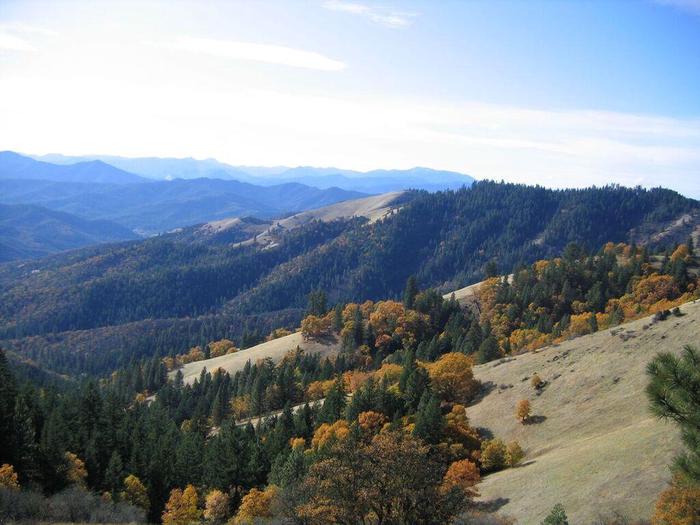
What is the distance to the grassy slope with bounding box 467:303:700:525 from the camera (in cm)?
4866

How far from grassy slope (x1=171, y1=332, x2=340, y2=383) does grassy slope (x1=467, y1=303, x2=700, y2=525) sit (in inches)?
2497

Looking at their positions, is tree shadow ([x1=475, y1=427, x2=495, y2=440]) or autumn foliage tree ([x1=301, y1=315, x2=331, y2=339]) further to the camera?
autumn foliage tree ([x1=301, y1=315, x2=331, y2=339])

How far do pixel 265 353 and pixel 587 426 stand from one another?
114 meters

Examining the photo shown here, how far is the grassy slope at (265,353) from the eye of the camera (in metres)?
158

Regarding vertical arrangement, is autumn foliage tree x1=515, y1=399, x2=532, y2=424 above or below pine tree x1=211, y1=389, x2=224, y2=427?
above

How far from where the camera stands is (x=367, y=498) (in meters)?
31.3

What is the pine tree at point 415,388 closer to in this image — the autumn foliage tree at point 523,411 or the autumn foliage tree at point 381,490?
the autumn foliage tree at point 523,411

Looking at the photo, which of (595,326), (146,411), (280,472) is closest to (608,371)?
(595,326)

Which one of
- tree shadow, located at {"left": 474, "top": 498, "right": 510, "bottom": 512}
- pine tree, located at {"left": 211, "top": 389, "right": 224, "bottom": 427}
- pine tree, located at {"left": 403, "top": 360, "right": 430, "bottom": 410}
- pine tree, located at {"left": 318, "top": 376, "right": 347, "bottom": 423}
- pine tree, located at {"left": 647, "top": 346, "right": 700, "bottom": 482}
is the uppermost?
pine tree, located at {"left": 647, "top": 346, "right": 700, "bottom": 482}

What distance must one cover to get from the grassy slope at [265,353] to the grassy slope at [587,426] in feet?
208

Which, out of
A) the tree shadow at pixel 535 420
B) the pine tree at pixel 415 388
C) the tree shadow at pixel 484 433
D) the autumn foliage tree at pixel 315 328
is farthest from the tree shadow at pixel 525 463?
the autumn foliage tree at pixel 315 328

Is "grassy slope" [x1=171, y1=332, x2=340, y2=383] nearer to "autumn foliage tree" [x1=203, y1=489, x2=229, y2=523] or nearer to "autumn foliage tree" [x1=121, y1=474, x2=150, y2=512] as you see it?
"autumn foliage tree" [x1=203, y1=489, x2=229, y2=523]

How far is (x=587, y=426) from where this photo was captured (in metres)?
69.2

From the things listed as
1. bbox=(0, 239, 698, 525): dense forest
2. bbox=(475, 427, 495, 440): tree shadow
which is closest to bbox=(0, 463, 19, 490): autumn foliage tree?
bbox=(0, 239, 698, 525): dense forest
